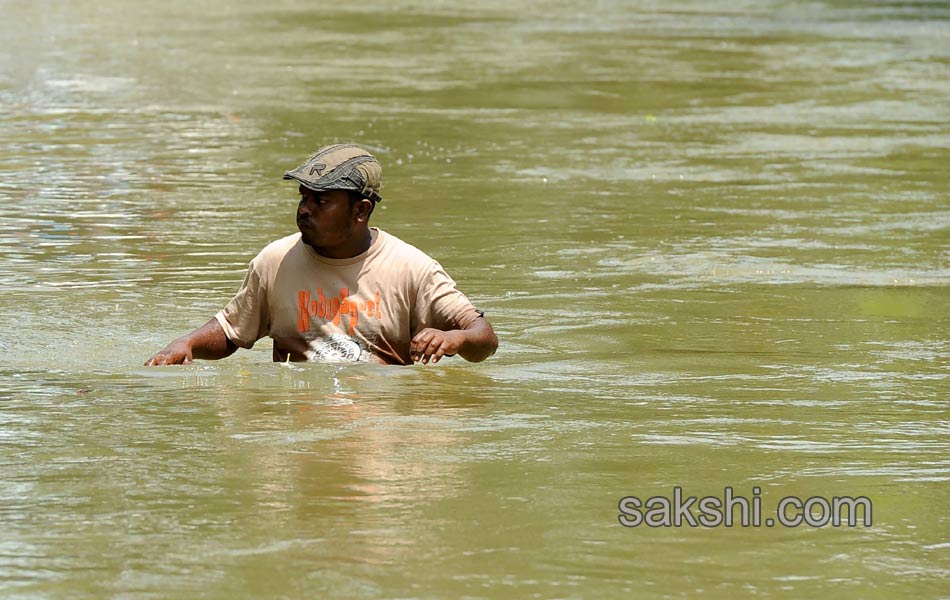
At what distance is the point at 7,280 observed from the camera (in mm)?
10320

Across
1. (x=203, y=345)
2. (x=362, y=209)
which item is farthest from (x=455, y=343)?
(x=203, y=345)

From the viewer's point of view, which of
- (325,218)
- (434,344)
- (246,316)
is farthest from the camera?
(246,316)

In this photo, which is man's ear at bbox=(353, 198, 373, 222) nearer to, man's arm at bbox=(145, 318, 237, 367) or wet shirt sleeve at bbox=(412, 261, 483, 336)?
wet shirt sleeve at bbox=(412, 261, 483, 336)

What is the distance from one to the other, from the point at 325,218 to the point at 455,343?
0.70 metres

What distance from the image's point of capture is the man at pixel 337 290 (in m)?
7.17

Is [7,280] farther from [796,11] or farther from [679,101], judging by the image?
[796,11]

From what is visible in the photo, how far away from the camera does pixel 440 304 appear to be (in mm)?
7273

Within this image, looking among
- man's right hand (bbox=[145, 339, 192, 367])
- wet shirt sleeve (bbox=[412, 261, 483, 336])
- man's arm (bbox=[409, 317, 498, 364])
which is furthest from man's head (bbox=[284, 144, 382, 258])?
man's right hand (bbox=[145, 339, 192, 367])

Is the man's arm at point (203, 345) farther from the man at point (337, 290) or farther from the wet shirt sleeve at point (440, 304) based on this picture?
the wet shirt sleeve at point (440, 304)

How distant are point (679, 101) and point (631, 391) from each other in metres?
12.5

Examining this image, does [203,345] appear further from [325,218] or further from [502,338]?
[502,338]

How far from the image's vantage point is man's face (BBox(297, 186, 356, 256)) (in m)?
7.13

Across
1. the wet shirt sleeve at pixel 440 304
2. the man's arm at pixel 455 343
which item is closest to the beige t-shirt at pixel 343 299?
the wet shirt sleeve at pixel 440 304

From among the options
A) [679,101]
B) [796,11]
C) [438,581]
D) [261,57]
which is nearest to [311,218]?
[438,581]
